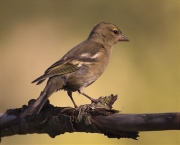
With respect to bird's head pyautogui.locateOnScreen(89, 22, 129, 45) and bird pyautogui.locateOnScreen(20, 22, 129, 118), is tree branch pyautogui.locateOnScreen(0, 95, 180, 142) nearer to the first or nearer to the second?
bird pyautogui.locateOnScreen(20, 22, 129, 118)

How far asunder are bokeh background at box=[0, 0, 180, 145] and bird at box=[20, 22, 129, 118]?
623mm

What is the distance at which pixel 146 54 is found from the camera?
5.96 m

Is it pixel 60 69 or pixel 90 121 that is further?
pixel 60 69

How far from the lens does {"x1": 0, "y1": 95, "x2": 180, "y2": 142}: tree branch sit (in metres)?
3.02

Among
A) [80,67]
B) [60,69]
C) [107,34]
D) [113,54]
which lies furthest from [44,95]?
[113,54]

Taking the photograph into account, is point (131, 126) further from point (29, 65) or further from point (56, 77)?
point (29, 65)

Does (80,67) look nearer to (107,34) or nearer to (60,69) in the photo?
(60,69)

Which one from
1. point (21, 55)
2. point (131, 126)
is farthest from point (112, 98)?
point (21, 55)

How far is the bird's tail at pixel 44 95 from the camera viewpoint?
12.1ft

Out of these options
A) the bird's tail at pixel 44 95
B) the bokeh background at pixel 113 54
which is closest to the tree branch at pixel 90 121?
the bird's tail at pixel 44 95

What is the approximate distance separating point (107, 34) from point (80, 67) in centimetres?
85

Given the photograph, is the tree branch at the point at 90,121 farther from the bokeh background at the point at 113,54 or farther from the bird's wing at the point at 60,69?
the bokeh background at the point at 113,54

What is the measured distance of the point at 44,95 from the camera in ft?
13.2

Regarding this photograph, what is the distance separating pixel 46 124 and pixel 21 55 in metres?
2.77
